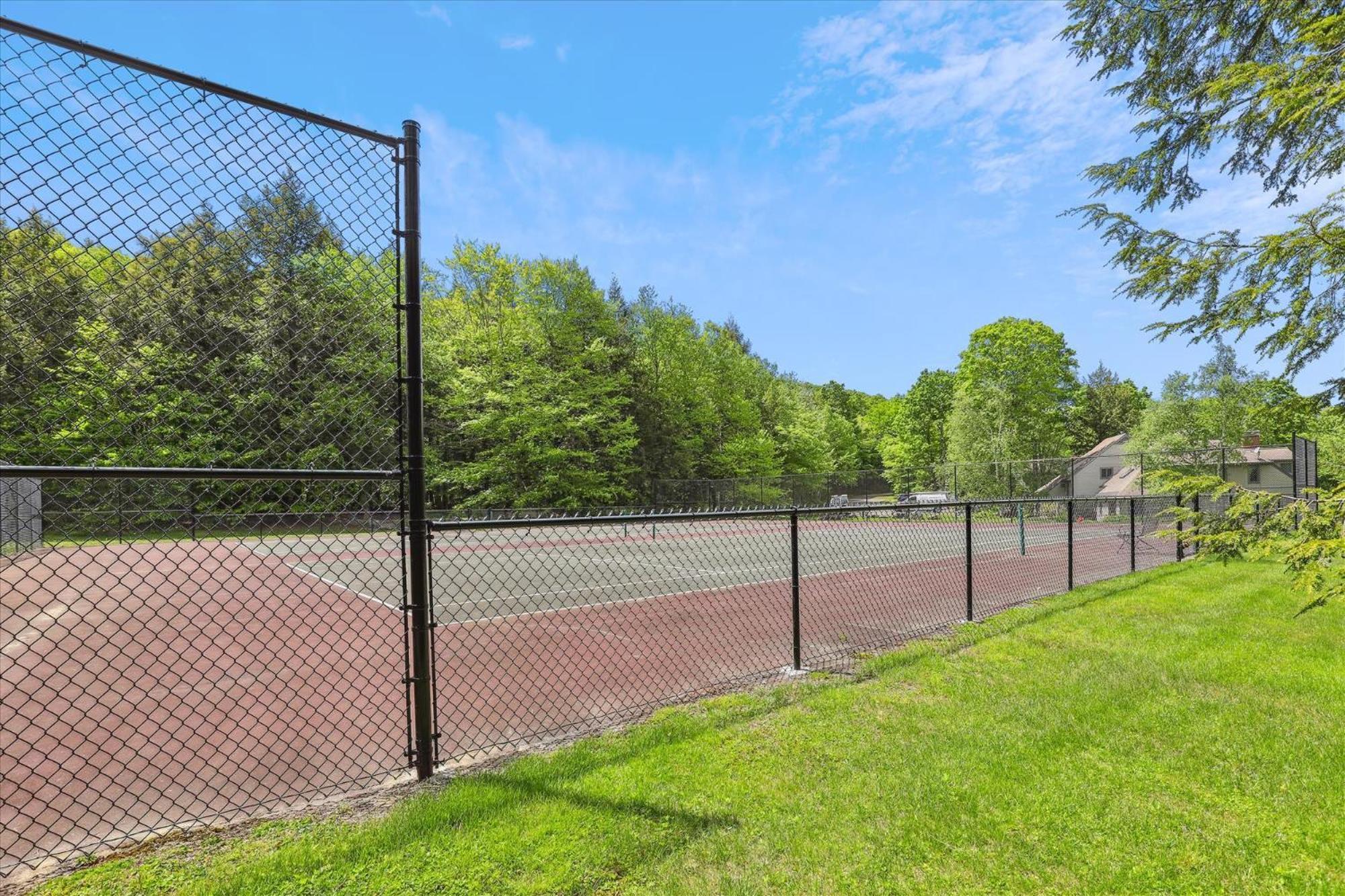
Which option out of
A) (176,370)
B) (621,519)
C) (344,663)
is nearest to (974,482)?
(344,663)

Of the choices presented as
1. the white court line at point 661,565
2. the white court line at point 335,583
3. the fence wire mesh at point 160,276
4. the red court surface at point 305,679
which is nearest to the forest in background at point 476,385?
the fence wire mesh at point 160,276

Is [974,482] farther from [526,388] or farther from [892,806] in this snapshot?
[892,806]

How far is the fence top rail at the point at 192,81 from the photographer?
2023 mm

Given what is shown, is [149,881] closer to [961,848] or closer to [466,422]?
[961,848]

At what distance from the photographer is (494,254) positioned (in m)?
26.8

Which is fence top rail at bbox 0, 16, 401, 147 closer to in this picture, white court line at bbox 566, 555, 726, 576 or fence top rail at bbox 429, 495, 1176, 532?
fence top rail at bbox 429, 495, 1176, 532

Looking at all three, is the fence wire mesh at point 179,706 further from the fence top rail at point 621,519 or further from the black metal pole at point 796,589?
the black metal pole at point 796,589

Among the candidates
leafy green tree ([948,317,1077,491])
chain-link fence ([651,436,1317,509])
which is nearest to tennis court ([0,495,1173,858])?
chain-link fence ([651,436,1317,509])

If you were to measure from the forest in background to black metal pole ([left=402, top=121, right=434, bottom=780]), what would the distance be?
10.3 inches

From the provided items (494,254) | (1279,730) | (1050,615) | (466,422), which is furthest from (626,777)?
(494,254)

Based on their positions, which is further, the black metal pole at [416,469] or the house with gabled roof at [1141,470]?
the house with gabled roof at [1141,470]

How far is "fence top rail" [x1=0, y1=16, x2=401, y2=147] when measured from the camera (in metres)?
2.02

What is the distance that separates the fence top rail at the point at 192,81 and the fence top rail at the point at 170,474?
56.9 inches

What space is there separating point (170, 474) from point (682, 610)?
567 centimetres
